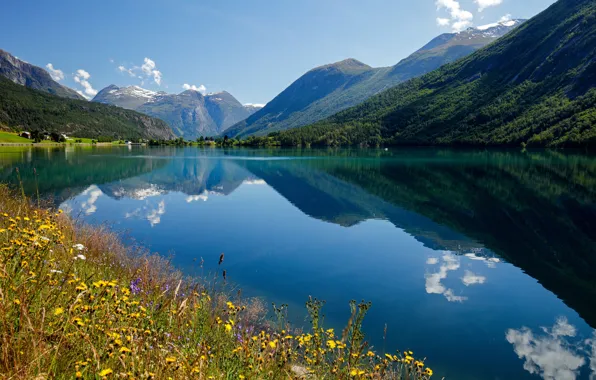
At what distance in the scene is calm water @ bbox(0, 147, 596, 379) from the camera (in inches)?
485

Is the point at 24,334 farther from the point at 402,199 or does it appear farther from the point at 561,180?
the point at 561,180

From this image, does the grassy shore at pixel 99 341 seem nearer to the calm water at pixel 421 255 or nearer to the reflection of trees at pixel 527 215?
the calm water at pixel 421 255

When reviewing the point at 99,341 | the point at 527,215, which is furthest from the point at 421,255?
the point at 99,341

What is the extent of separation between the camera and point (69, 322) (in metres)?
4.50

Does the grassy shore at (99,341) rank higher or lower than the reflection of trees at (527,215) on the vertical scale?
higher

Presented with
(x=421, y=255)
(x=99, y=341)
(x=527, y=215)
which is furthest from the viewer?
(x=527, y=215)

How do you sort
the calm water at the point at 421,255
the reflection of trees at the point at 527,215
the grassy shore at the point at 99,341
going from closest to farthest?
the grassy shore at the point at 99,341 → the calm water at the point at 421,255 → the reflection of trees at the point at 527,215

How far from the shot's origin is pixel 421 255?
70.9 ft

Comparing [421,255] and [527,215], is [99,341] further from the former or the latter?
[527,215]

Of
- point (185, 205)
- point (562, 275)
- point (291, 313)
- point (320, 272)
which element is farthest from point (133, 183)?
point (562, 275)

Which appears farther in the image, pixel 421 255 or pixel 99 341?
pixel 421 255

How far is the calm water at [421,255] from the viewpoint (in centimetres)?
1231

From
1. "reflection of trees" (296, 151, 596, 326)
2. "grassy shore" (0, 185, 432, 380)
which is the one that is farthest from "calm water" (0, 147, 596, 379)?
"grassy shore" (0, 185, 432, 380)

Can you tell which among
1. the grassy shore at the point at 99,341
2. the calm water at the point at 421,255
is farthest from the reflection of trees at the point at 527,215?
the grassy shore at the point at 99,341
